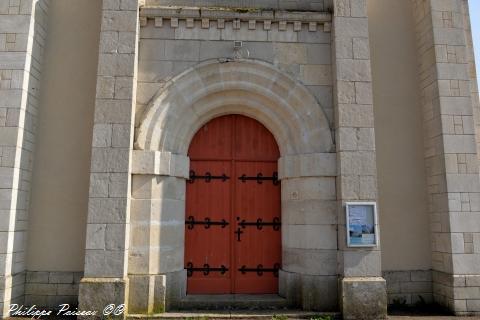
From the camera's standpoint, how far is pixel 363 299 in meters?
5.18

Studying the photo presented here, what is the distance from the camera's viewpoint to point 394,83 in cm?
635

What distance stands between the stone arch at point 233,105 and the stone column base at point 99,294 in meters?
1.82

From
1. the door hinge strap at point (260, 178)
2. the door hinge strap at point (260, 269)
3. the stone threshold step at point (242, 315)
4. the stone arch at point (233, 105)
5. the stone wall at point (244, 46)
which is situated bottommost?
the stone threshold step at point (242, 315)

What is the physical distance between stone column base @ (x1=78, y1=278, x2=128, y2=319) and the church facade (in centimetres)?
11

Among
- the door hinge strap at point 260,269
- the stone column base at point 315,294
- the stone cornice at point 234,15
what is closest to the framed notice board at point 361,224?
the stone column base at point 315,294

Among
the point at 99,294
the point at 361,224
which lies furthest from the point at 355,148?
the point at 99,294

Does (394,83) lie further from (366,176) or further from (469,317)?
(469,317)

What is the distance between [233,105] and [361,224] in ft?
8.23

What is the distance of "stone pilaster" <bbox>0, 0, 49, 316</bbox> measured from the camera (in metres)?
5.26

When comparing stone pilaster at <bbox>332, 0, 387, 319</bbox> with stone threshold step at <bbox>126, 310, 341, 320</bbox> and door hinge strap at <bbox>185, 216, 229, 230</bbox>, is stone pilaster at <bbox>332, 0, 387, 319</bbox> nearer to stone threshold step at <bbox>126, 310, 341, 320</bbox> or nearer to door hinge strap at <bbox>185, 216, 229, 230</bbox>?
stone threshold step at <bbox>126, 310, 341, 320</bbox>

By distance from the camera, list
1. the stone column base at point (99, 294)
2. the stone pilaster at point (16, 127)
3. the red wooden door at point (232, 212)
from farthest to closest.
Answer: the red wooden door at point (232, 212)
the stone pilaster at point (16, 127)
the stone column base at point (99, 294)

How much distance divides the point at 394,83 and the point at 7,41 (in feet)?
18.7

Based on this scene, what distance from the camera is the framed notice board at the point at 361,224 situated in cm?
535

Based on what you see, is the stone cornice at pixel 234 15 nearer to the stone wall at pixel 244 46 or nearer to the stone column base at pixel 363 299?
the stone wall at pixel 244 46
